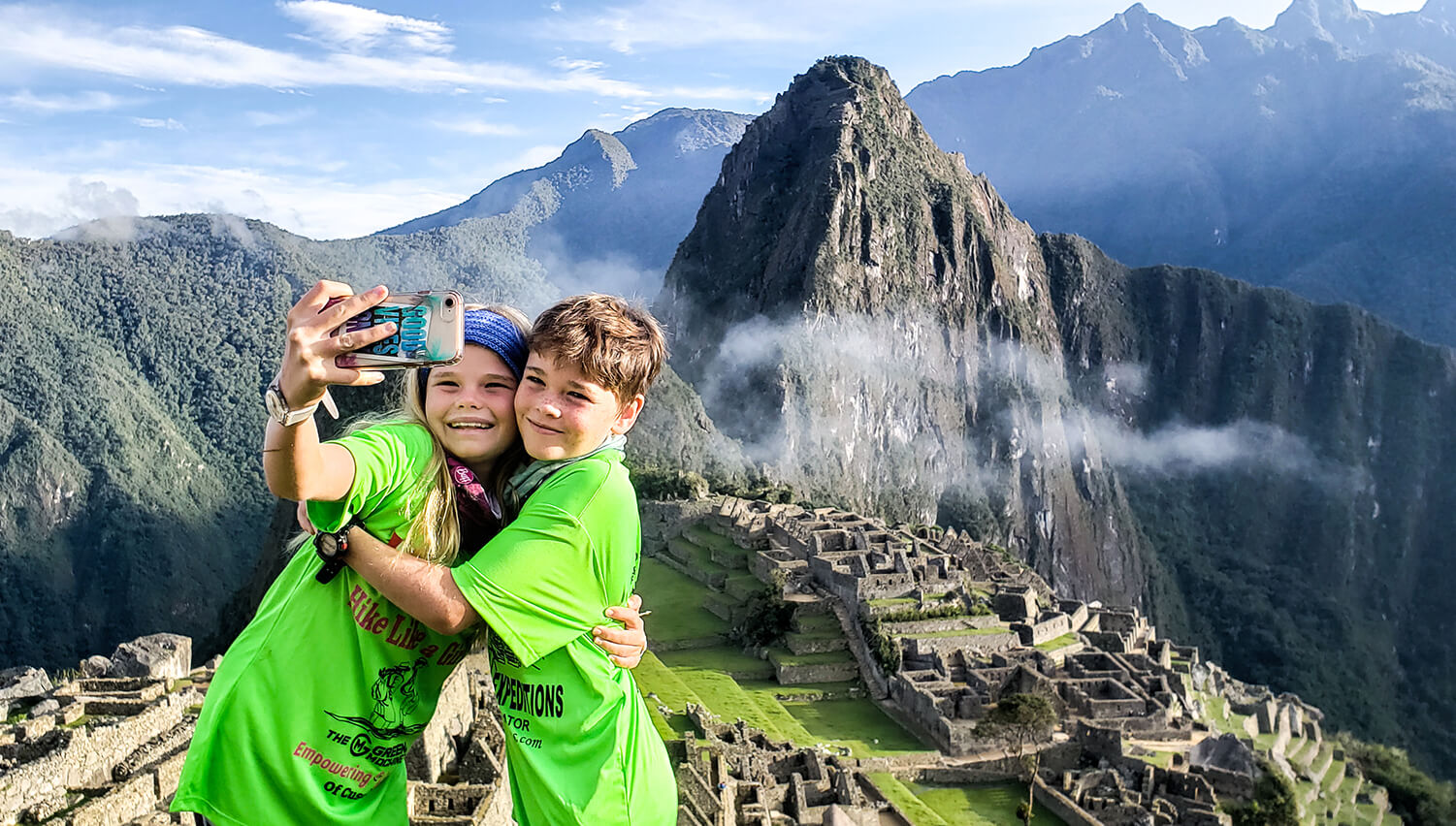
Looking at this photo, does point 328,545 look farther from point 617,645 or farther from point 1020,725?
point 1020,725

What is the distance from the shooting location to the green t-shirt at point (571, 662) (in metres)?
3.60

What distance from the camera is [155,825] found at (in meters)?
9.07

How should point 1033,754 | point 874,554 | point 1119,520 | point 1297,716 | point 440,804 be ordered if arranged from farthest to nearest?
point 1119,520
point 1297,716
point 874,554
point 1033,754
point 440,804

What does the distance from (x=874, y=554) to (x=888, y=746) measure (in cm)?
1113

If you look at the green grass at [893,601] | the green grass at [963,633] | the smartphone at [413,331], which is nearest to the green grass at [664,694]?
the green grass at [893,601]

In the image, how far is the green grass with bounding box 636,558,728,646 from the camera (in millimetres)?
35312

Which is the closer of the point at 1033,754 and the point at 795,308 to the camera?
the point at 1033,754

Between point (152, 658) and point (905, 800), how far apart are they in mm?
17098

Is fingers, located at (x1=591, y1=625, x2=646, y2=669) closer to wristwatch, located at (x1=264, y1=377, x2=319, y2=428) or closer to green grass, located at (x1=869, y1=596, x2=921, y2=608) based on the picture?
wristwatch, located at (x1=264, y1=377, x2=319, y2=428)

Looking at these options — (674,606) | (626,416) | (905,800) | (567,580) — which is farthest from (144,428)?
(567,580)

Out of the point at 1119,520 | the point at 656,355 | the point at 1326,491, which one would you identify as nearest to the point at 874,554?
the point at 656,355

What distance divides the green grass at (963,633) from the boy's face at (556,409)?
30326mm

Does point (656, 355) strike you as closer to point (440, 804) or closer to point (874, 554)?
point (440, 804)

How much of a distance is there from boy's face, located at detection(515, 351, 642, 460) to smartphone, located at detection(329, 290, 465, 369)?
578 millimetres
